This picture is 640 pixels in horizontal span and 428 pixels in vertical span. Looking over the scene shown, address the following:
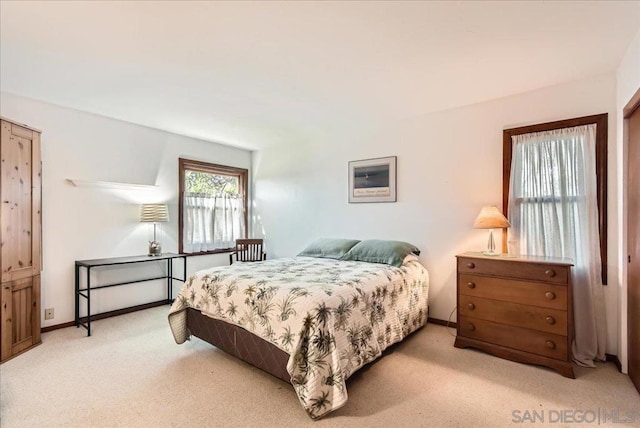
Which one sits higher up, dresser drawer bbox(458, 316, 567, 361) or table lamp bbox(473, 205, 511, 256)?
table lamp bbox(473, 205, 511, 256)

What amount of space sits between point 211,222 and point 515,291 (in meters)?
4.22

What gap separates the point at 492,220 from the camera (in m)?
2.87

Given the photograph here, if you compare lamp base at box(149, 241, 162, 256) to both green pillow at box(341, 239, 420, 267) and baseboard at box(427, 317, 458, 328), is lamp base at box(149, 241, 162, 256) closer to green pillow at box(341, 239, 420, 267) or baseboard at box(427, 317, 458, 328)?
green pillow at box(341, 239, 420, 267)

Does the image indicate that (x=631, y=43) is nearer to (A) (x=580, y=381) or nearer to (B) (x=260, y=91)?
(A) (x=580, y=381)

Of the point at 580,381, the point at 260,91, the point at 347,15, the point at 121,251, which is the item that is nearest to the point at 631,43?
the point at 347,15

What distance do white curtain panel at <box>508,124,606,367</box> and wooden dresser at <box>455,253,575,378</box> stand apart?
30 centimetres

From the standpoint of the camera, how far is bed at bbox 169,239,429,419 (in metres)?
1.94

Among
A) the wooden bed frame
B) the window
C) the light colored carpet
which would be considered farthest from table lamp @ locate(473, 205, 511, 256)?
the window

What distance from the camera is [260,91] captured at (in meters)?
3.01

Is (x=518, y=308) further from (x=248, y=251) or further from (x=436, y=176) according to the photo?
(x=248, y=251)

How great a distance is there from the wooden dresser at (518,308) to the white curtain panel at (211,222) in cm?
373

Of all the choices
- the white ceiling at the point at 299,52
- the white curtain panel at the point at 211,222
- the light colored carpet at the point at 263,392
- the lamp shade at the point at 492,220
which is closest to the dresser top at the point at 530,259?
the lamp shade at the point at 492,220

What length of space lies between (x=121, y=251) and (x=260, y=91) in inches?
109

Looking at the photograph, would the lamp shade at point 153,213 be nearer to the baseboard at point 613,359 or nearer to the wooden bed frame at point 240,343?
the wooden bed frame at point 240,343
